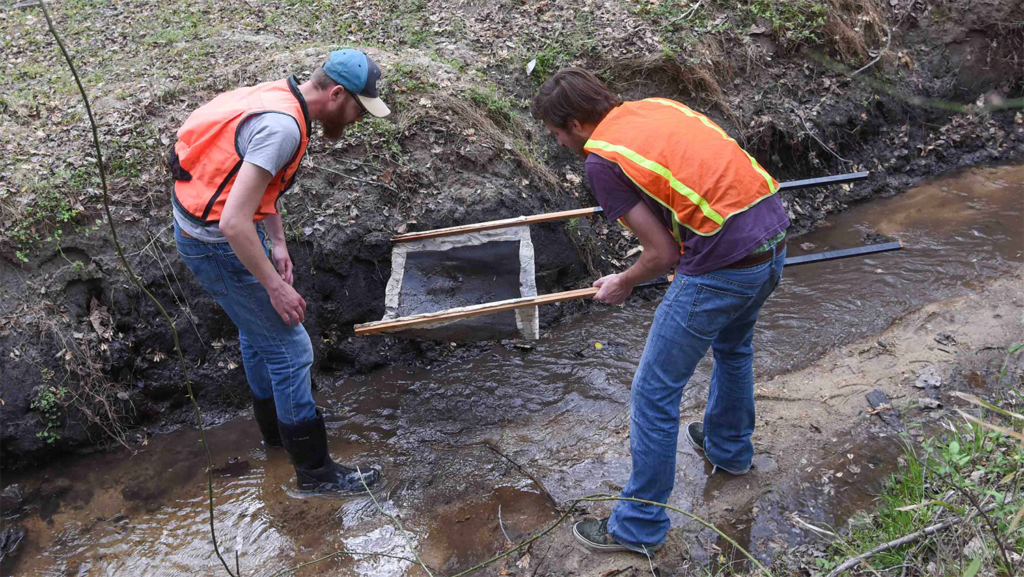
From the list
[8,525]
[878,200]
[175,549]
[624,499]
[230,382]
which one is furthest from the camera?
[878,200]

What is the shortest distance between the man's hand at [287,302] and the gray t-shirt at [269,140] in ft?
1.61

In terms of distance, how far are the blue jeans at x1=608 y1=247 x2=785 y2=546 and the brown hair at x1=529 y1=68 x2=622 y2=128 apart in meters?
0.70

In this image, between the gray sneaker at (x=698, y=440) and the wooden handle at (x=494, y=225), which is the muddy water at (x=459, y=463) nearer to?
the gray sneaker at (x=698, y=440)

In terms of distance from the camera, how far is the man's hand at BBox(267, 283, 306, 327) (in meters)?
2.65

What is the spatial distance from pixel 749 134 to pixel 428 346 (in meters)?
3.42

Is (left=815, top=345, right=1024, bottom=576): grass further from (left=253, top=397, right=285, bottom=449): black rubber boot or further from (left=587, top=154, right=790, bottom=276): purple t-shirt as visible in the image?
(left=253, top=397, right=285, bottom=449): black rubber boot

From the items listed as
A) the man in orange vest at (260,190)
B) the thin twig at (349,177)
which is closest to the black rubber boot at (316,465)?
the man in orange vest at (260,190)

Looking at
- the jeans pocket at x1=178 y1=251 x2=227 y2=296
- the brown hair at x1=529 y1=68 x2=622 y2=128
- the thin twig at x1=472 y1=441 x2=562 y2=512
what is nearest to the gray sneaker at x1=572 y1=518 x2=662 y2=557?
the thin twig at x1=472 y1=441 x2=562 y2=512

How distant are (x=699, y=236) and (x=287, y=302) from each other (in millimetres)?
1664

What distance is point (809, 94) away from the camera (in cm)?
609

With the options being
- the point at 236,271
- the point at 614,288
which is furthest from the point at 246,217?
the point at 614,288

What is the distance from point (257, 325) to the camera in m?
2.85

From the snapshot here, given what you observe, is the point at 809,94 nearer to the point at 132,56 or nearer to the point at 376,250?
the point at 376,250

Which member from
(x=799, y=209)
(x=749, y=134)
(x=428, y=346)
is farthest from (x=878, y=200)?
(x=428, y=346)
